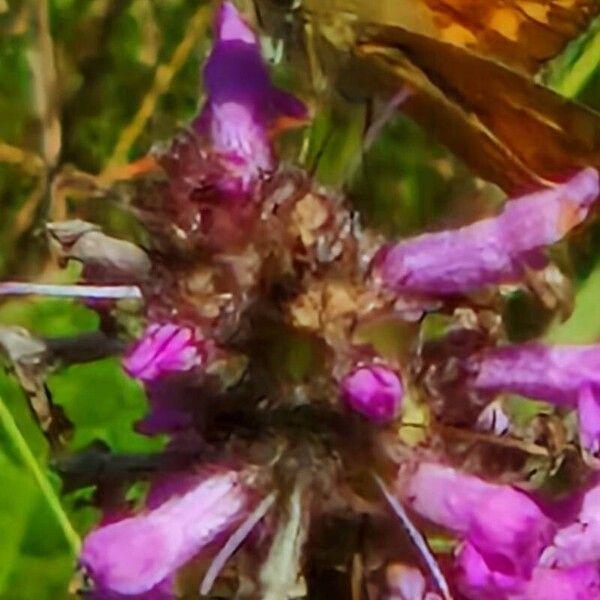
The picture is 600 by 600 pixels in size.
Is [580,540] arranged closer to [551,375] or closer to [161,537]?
[551,375]

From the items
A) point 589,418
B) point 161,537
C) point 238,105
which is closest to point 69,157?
point 238,105

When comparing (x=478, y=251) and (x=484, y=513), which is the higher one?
(x=478, y=251)

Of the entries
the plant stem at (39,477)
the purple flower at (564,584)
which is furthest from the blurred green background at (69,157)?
the purple flower at (564,584)

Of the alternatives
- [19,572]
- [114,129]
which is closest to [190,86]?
[114,129]

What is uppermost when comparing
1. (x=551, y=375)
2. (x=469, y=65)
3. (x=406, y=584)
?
(x=469, y=65)

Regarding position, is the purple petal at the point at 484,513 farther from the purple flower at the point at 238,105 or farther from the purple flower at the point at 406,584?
the purple flower at the point at 238,105

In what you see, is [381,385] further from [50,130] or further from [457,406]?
[50,130]
